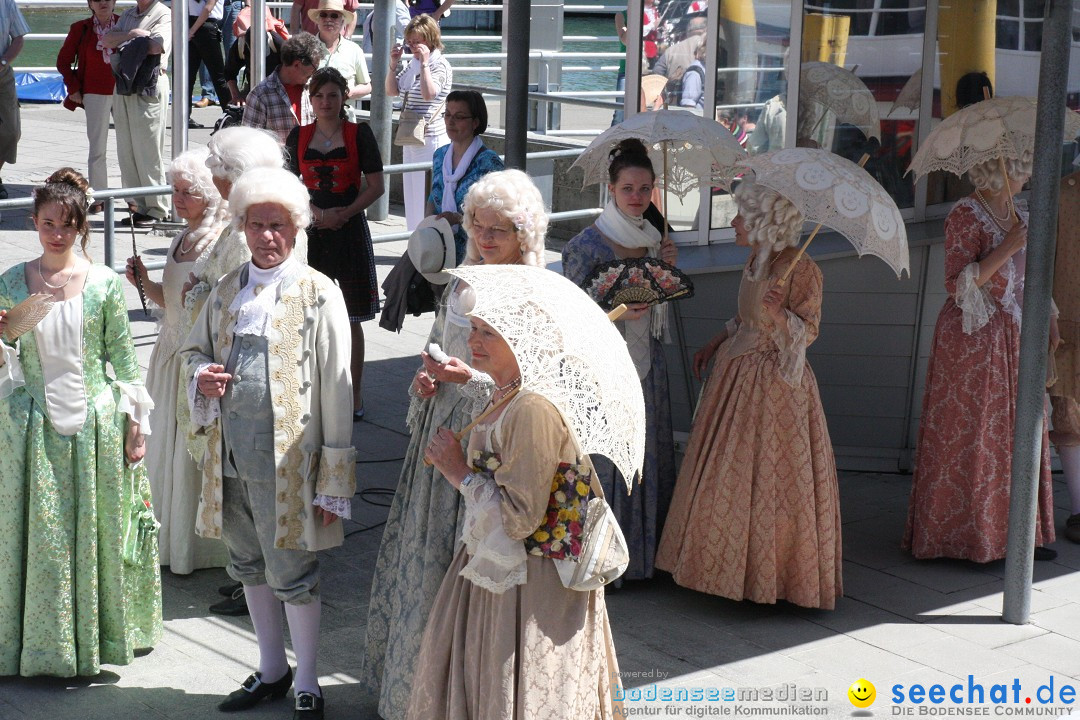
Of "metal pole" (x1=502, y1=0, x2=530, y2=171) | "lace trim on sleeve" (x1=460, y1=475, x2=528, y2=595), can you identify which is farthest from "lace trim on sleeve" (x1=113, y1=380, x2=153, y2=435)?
"metal pole" (x1=502, y1=0, x2=530, y2=171)

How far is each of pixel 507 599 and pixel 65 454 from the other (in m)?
1.81

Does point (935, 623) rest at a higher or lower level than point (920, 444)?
lower

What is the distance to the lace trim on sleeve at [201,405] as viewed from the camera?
13.6 feet

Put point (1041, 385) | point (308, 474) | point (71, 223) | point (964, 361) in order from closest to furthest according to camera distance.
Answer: point (308, 474), point (71, 223), point (1041, 385), point (964, 361)

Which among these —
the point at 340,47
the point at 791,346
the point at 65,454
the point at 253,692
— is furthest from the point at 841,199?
the point at 340,47

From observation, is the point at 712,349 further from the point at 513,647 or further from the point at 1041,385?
the point at 513,647

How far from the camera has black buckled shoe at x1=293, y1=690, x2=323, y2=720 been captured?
13.9 ft

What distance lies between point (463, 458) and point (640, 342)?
1.87 m

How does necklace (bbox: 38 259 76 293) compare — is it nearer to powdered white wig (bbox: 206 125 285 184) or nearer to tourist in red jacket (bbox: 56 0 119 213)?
powdered white wig (bbox: 206 125 285 184)

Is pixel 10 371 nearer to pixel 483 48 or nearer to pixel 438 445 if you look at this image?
pixel 438 445

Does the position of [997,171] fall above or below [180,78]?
below

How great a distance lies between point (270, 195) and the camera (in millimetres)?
4074

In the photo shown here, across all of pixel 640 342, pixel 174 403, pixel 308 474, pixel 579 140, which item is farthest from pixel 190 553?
pixel 579 140

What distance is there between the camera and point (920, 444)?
5953mm
